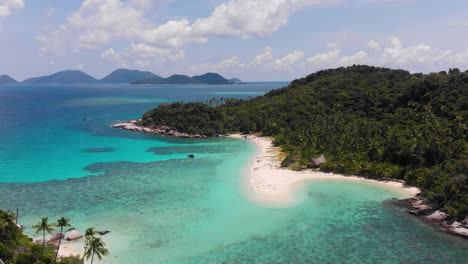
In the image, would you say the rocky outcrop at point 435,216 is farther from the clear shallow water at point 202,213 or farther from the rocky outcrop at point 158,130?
the rocky outcrop at point 158,130

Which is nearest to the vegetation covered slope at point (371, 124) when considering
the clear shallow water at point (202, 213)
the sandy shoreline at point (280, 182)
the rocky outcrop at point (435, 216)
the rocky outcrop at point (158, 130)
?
the rocky outcrop at point (435, 216)

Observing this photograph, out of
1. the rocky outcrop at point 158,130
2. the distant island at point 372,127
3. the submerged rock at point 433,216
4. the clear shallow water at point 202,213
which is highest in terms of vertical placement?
the distant island at point 372,127

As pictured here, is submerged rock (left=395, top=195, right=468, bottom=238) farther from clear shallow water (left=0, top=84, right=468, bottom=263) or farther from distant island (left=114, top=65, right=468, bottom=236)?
clear shallow water (left=0, top=84, right=468, bottom=263)

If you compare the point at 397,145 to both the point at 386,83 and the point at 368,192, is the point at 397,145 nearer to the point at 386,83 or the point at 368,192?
the point at 368,192

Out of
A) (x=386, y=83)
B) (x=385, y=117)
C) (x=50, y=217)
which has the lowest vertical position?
(x=50, y=217)

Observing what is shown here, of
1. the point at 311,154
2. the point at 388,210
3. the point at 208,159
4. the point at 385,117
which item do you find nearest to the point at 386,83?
the point at 385,117

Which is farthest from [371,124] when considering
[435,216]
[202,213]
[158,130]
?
[158,130]
